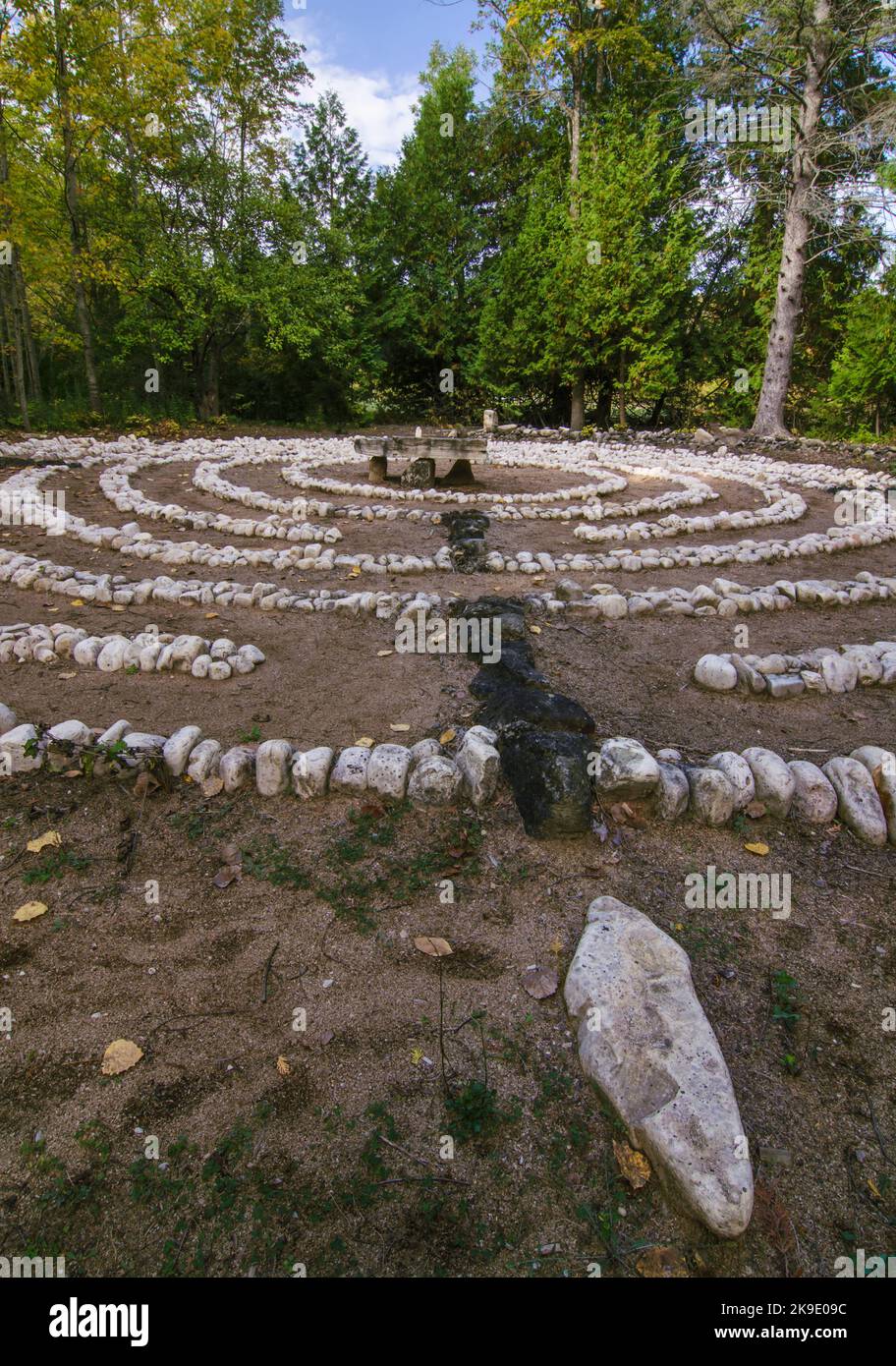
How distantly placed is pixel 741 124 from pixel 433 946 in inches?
950

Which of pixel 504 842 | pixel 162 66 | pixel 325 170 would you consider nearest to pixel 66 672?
pixel 504 842

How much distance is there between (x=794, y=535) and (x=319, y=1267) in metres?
9.18

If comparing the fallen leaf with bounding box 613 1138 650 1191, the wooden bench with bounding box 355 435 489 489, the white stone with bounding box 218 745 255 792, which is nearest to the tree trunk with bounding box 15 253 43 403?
the wooden bench with bounding box 355 435 489 489

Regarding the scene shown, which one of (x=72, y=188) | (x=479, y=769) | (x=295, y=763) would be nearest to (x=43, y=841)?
(x=295, y=763)

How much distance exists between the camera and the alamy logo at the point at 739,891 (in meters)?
2.82

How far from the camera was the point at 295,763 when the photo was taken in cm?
341

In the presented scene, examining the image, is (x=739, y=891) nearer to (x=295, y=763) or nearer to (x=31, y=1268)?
(x=295, y=763)

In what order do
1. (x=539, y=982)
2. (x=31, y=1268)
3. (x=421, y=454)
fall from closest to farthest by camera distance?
(x=31, y=1268) < (x=539, y=982) < (x=421, y=454)

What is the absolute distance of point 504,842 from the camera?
3.12 m

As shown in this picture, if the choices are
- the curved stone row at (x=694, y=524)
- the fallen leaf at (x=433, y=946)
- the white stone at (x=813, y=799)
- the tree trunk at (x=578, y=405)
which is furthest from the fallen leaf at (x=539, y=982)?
Answer: the tree trunk at (x=578, y=405)

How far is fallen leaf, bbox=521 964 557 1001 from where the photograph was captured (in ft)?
7.81

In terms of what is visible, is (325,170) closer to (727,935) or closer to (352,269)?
(352,269)
